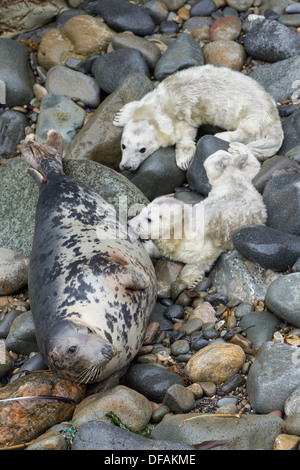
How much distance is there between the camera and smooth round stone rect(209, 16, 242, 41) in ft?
26.4

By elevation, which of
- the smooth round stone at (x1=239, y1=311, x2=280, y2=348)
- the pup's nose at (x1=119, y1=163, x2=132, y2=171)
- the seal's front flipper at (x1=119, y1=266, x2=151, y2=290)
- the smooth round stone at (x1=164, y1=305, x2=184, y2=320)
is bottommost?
the smooth round stone at (x1=164, y1=305, x2=184, y2=320)

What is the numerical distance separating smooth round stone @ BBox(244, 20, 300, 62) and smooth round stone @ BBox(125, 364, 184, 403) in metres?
4.33

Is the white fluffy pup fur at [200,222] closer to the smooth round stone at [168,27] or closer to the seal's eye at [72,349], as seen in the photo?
the seal's eye at [72,349]

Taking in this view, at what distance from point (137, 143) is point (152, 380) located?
289cm

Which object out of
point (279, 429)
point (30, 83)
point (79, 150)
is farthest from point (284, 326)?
point (30, 83)

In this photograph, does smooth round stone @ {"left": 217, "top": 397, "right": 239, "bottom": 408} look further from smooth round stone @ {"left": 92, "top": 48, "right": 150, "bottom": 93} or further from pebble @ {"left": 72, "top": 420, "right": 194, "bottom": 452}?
smooth round stone @ {"left": 92, "top": 48, "right": 150, "bottom": 93}

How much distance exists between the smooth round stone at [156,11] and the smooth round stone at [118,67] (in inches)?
40.9

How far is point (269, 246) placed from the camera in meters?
5.13

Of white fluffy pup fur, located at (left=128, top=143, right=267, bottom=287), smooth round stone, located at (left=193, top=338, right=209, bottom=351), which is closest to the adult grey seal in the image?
white fluffy pup fur, located at (left=128, top=143, right=267, bottom=287)

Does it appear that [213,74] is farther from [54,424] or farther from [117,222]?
[54,424]

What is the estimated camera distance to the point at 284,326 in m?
4.83

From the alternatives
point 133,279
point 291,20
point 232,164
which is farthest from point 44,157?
point 291,20

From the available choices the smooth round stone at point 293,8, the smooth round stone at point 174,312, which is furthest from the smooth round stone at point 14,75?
the smooth round stone at point 174,312
